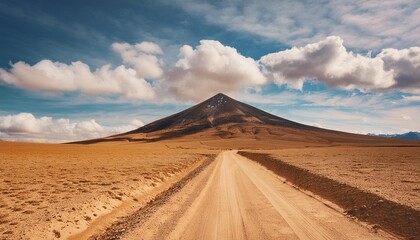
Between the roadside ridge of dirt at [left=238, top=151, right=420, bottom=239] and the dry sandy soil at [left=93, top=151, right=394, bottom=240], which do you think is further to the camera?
the roadside ridge of dirt at [left=238, top=151, right=420, bottom=239]

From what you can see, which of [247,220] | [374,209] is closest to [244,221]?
[247,220]

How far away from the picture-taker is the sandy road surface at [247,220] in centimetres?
1049

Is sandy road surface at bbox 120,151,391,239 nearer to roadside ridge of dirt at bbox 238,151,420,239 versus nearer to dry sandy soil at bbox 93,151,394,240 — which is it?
dry sandy soil at bbox 93,151,394,240

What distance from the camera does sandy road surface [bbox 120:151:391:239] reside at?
10.5 metres

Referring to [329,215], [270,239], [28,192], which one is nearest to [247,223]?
[270,239]

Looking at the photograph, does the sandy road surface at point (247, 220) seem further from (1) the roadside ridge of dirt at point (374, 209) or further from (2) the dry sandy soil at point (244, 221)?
(1) the roadside ridge of dirt at point (374, 209)

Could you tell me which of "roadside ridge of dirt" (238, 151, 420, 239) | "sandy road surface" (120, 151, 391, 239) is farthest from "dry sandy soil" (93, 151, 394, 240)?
"roadside ridge of dirt" (238, 151, 420, 239)

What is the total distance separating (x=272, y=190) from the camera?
66.6 feet

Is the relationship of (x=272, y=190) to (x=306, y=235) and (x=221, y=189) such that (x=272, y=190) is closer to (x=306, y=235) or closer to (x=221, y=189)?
(x=221, y=189)

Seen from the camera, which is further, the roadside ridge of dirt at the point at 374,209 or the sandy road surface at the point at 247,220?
the roadside ridge of dirt at the point at 374,209

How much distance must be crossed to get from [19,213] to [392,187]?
64.9 feet

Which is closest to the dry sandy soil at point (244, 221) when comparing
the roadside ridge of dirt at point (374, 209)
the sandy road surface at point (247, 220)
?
the sandy road surface at point (247, 220)

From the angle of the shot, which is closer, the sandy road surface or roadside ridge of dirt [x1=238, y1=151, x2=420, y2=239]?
the sandy road surface

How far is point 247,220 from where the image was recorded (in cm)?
1223
